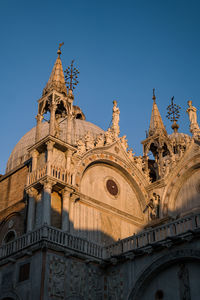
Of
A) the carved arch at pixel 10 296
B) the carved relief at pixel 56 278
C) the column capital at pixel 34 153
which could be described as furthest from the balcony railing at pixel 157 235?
the column capital at pixel 34 153

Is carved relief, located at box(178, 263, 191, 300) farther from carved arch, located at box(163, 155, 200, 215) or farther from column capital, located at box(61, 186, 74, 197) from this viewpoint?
carved arch, located at box(163, 155, 200, 215)

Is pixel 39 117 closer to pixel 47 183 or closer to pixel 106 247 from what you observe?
pixel 47 183

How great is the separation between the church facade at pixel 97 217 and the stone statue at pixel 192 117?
58 mm

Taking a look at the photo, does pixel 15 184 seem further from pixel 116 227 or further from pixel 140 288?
pixel 140 288

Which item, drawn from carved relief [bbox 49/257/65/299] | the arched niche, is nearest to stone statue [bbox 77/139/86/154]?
the arched niche

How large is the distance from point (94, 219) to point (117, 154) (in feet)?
14.7

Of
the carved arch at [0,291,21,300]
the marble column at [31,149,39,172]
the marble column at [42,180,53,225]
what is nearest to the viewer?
the carved arch at [0,291,21,300]

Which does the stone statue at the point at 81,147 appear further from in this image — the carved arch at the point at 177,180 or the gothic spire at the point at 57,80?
the carved arch at the point at 177,180

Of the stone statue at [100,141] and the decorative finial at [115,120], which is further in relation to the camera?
the decorative finial at [115,120]

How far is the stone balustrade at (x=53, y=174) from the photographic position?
66.8 feet

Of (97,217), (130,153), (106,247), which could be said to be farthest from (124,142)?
(106,247)

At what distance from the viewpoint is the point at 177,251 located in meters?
17.7

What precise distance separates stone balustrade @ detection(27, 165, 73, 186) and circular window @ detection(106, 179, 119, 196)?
355 cm

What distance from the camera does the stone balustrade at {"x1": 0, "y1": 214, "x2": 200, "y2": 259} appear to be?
17984mm
